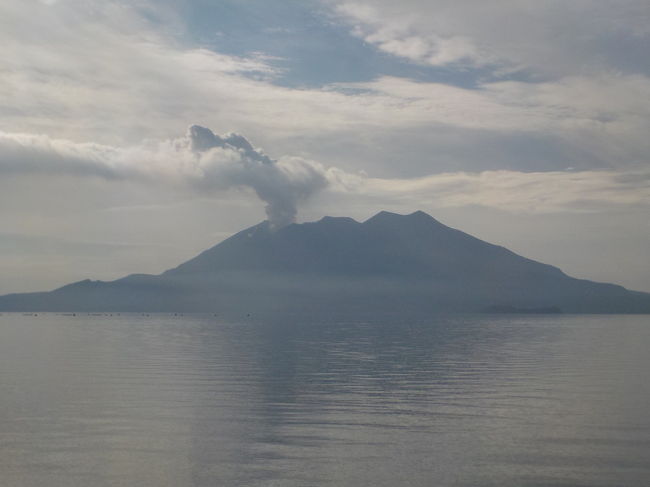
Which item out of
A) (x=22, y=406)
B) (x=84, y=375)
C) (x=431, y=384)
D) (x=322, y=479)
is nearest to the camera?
(x=322, y=479)

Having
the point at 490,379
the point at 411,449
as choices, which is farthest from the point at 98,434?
the point at 490,379

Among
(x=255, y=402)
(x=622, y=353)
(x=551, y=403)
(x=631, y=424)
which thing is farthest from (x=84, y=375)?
(x=622, y=353)

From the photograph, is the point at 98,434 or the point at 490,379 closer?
the point at 98,434

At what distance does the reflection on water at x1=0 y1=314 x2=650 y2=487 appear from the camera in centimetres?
2586

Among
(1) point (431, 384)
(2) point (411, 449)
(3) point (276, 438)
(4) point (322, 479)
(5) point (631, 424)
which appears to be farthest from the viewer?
(1) point (431, 384)

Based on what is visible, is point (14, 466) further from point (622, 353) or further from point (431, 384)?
point (622, 353)

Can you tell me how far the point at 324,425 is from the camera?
3447cm

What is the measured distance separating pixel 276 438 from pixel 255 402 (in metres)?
11.0

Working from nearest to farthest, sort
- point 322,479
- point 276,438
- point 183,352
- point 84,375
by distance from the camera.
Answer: point 322,479
point 276,438
point 84,375
point 183,352

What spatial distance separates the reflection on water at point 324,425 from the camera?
84.8ft

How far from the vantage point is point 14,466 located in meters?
27.0

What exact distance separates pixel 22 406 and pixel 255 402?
13.6 meters

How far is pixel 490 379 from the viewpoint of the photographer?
54.7 meters

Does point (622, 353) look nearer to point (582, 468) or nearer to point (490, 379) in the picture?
point (490, 379)
